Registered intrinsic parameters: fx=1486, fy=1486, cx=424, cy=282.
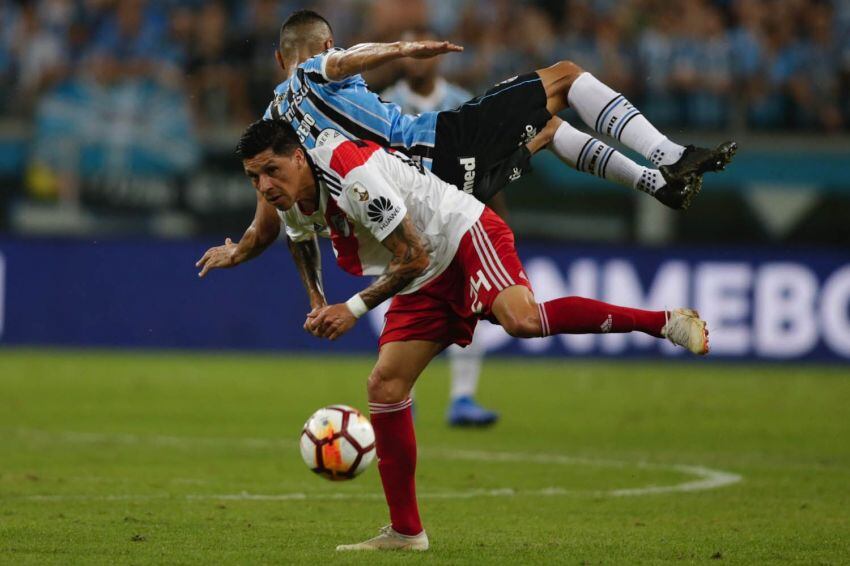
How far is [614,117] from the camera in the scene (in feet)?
26.1

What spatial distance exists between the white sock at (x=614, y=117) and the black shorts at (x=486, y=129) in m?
0.20

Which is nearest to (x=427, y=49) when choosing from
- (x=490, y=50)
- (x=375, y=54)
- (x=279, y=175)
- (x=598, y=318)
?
(x=375, y=54)

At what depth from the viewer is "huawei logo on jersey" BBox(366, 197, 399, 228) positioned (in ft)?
22.0

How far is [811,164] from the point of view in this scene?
1884 cm

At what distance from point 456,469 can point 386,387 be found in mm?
3197

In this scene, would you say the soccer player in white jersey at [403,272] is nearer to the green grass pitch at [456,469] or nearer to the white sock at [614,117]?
the green grass pitch at [456,469]

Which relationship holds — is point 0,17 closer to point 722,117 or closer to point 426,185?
point 722,117

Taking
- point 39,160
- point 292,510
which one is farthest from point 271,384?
point 292,510

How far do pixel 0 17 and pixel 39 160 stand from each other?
3550 mm

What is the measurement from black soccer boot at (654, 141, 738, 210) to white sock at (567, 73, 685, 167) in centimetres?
17

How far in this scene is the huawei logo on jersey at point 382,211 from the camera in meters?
6.70

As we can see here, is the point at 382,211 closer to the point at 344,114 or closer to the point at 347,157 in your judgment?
the point at 347,157

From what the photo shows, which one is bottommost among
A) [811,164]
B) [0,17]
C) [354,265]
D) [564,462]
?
[564,462]

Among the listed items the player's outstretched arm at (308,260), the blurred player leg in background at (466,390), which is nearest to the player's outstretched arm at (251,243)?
the player's outstretched arm at (308,260)
